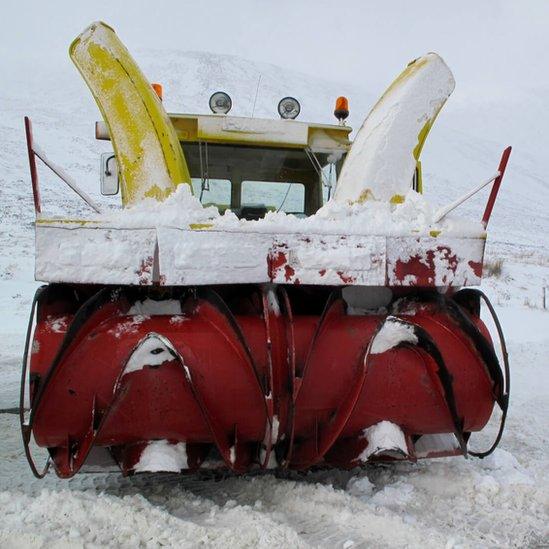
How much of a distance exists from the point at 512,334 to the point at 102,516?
638 centimetres

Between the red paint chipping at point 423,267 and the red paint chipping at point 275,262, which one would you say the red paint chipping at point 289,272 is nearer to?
the red paint chipping at point 275,262

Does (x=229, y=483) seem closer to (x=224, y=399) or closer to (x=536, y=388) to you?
(x=224, y=399)

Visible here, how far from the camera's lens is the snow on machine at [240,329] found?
2.15 metres

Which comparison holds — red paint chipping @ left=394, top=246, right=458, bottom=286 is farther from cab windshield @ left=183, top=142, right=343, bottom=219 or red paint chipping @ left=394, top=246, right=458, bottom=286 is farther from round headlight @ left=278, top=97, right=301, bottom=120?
round headlight @ left=278, top=97, right=301, bottom=120

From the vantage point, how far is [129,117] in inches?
104

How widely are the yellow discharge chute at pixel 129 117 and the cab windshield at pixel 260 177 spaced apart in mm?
1026

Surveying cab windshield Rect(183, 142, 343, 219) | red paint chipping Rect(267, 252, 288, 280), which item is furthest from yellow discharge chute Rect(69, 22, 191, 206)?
cab windshield Rect(183, 142, 343, 219)

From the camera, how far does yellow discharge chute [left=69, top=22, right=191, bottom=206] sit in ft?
8.38

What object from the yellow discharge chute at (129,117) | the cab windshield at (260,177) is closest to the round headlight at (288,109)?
the cab windshield at (260,177)

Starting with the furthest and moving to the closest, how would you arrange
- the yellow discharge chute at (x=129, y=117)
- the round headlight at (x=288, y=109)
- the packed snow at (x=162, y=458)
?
1. the round headlight at (x=288, y=109)
2. the yellow discharge chute at (x=129, y=117)
3. the packed snow at (x=162, y=458)

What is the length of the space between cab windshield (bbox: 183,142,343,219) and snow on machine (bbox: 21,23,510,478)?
3.82 ft

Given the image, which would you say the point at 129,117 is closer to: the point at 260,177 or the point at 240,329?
the point at 240,329

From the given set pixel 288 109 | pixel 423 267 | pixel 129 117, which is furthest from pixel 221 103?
pixel 423 267

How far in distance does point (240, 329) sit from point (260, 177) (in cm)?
199
